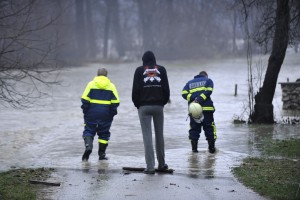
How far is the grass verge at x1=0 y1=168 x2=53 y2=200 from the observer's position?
8796 mm

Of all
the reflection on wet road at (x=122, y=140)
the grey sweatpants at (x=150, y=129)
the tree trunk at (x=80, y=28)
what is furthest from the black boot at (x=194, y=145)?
the tree trunk at (x=80, y=28)

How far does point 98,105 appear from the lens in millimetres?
12531

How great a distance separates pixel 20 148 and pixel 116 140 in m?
2.39

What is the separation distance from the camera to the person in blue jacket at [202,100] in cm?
1355

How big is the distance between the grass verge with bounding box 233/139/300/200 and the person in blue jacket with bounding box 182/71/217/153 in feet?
3.74

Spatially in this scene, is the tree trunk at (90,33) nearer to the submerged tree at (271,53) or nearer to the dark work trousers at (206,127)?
the submerged tree at (271,53)

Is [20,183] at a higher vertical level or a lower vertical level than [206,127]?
lower

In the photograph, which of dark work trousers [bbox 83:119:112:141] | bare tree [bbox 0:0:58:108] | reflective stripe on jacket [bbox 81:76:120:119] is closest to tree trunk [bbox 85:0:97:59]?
bare tree [bbox 0:0:58:108]

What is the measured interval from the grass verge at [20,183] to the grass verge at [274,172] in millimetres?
→ 2962

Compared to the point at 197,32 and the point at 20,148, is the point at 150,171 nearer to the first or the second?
the point at 20,148

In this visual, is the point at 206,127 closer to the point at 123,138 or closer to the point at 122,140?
the point at 122,140

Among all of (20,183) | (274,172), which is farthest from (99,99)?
(274,172)

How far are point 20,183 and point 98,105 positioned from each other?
3062 mm

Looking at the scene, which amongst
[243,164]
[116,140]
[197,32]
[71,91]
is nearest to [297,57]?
[197,32]
